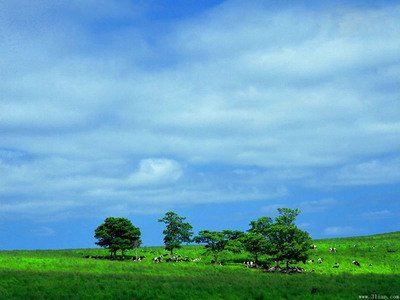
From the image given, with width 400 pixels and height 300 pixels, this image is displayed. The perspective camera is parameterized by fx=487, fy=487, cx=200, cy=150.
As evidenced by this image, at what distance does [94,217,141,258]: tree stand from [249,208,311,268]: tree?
27.2m

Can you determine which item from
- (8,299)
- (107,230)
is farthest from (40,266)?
(8,299)

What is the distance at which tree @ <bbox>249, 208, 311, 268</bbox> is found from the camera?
77.4m

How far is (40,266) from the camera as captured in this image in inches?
2761

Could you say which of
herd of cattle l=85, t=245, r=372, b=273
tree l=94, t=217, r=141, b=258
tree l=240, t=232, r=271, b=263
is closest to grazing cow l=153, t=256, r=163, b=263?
herd of cattle l=85, t=245, r=372, b=273

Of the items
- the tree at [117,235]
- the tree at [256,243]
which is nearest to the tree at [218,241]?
the tree at [256,243]

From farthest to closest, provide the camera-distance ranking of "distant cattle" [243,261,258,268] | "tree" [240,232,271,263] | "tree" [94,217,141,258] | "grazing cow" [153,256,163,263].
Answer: "tree" [94,217,141,258] → "grazing cow" [153,256,163,263] → "distant cattle" [243,261,258,268] → "tree" [240,232,271,263]

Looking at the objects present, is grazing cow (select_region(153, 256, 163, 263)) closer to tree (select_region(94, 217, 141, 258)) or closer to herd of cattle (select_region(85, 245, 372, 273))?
herd of cattle (select_region(85, 245, 372, 273))

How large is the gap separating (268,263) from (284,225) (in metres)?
7.23

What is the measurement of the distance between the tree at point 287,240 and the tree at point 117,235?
89.3ft

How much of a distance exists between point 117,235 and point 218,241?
21440 millimetres

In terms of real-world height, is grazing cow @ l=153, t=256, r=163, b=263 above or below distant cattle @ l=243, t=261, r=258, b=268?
above

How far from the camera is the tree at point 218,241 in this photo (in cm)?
8657

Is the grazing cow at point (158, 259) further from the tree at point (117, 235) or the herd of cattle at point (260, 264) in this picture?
the tree at point (117, 235)

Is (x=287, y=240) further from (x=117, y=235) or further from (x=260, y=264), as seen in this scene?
(x=117, y=235)
